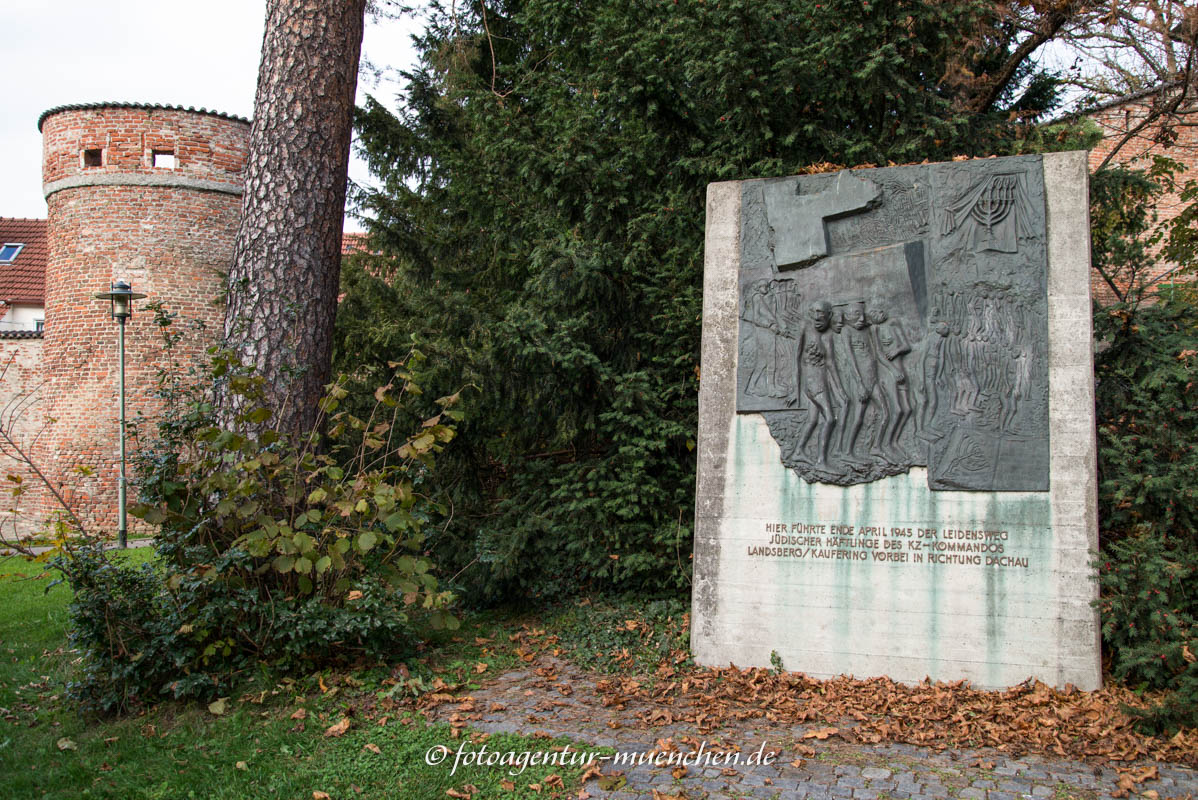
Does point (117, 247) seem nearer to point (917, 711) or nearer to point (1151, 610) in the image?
point (917, 711)

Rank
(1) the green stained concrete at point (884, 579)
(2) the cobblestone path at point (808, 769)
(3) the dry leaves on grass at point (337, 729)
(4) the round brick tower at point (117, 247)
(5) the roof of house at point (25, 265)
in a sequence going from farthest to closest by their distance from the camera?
1. (5) the roof of house at point (25, 265)
2. (4) the round brick tower at point (117, 247)
3. (1) the green stained concrete at point (884, 579)
4. (3) the dry leaves on grass at point (337, 729)
5. (2) the cobblestone path at point (808, 769)

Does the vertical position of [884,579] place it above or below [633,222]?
below

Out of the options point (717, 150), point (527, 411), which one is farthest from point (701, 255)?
point (527, 411)

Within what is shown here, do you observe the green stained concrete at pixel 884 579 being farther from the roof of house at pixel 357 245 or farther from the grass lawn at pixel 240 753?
the roof of house at pixel 357 245

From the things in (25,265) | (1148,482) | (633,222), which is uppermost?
(25,265)

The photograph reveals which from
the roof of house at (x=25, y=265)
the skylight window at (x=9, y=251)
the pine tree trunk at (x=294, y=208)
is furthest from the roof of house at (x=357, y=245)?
the skylight window at (x=9, y=251)

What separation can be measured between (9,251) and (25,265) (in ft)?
2.84

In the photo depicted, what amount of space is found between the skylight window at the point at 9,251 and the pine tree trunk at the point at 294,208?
22529 millimetres

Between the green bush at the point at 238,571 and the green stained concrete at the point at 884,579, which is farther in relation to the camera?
the green stained concrete at the point at 884,579

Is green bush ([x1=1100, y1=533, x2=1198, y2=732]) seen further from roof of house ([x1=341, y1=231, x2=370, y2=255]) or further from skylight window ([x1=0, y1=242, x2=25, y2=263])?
skylight window ([x1=0, y1=242, x2=25, y2=263])

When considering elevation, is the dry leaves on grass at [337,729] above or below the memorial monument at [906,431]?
below

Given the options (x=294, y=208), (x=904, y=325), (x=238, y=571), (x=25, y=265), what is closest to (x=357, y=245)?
(x=294, y=208)

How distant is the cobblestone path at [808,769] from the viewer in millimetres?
3914

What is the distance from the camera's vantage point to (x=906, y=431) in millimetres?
5707
